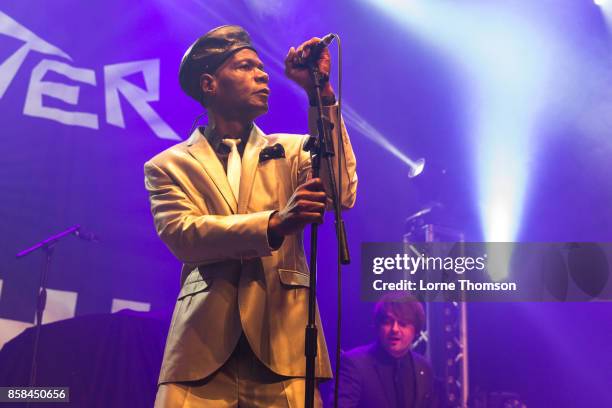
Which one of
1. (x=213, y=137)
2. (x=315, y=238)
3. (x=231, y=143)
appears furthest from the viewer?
(x=213, y=137)

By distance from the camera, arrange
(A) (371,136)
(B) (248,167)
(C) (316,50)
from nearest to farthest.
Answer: (C) (316,50) < (B) (248,167) < (A) (371,136)

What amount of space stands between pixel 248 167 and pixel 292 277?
41 centimetres

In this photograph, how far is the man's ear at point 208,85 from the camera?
8.49 ft

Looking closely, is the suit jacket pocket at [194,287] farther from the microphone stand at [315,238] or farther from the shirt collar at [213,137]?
the shirt collar at [213,137]

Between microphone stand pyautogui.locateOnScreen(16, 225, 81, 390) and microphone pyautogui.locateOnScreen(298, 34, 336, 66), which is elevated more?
microphone pyautogui.locateOnScreen(298, 34, 336, 66)

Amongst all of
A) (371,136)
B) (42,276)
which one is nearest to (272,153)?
(371,136)

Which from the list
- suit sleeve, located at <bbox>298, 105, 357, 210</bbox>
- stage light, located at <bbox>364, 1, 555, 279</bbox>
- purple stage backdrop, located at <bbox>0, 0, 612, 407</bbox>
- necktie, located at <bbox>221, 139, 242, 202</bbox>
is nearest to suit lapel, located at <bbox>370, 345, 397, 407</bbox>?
purple stage backdrop, located at <bbox>0, 0, 612, 407</bbox>

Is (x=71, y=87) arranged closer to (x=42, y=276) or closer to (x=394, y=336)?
(x=42, y=276)

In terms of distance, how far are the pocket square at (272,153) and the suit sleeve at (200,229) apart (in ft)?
0.96

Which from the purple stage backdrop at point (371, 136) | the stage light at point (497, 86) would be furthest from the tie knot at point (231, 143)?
the stage light at point (497, 86)

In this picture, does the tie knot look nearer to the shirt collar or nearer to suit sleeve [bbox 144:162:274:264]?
the shirt collar

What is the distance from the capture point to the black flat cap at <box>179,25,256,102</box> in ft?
8.55

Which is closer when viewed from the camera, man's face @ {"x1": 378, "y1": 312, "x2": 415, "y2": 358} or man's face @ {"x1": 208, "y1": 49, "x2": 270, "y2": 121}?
man's face @ {"x1": 208, "y1": 49, "x2": 270, "y2": 121}

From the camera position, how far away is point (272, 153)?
7.73 feet
